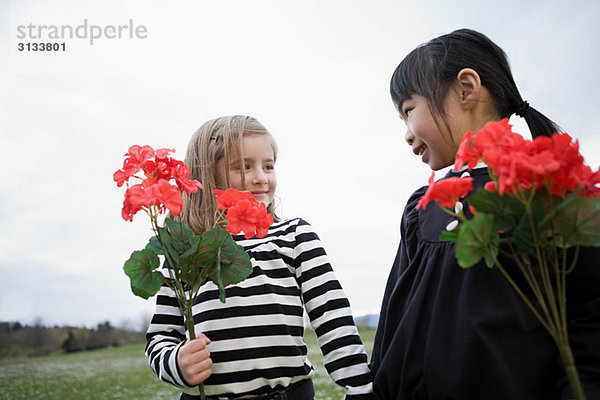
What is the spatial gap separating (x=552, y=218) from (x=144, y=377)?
8116mm

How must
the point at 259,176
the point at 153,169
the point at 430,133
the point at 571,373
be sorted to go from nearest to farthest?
the point at 571,373 < the point at 153,169 < the point at 430,133 < the point at 259,176

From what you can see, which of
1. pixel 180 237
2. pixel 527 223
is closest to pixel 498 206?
pixel 527 223

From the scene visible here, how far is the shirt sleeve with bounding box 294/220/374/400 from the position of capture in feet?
5.04

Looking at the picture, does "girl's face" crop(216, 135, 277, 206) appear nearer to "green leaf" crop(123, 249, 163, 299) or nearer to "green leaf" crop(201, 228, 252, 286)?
"green leaf" crop(201, 228, 252, 286)

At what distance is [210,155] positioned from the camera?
1923mm

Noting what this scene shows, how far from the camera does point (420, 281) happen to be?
146 centimetres

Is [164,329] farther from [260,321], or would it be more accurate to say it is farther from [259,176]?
[259,176]

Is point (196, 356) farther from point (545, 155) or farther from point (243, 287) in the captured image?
point (545, 155)

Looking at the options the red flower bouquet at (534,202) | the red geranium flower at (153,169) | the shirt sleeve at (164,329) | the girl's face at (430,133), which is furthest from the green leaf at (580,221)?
→ the shirt sleeve at (164,329)

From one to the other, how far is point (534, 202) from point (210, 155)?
4.18 ft

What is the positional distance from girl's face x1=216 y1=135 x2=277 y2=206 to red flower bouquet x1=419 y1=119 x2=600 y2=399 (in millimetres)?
923

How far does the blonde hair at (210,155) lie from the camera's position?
1.86m

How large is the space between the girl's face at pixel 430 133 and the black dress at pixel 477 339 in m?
0.16

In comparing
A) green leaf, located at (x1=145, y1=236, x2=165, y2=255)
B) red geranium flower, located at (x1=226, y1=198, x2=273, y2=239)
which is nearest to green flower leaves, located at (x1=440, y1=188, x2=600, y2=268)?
red geranium flower, located at (x1=226, y1=198, x2=273, y2=239)
